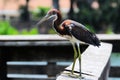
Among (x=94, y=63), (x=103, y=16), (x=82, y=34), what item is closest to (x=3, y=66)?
(x=94, y=63)

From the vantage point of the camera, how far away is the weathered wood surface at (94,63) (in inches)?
102

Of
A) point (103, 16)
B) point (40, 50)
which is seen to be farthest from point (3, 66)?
point (103, 16)

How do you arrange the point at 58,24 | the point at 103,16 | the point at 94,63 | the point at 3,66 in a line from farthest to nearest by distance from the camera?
the point at 103,16
the point at 3,66
the point at 94,63
the point at 58,24

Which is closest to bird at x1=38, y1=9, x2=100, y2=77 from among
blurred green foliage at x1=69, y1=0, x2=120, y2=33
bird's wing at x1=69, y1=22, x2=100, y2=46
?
bird's wing at x1=69, y1=22, x2=100, y2=46

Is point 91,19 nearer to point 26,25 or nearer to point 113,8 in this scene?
point 113,8

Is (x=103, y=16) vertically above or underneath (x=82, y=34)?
underneath

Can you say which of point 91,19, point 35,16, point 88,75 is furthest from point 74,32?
point 35,16

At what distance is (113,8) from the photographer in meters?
26.0

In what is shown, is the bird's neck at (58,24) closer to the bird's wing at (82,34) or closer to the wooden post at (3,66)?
the bird's wing at (82,34)

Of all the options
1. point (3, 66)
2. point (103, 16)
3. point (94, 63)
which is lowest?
point (103, 16)

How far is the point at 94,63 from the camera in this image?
9.54 ft

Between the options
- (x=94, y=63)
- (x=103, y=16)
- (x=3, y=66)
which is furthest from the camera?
(x=103, y=16)

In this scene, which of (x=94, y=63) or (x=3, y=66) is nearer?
(x=94, y=63)

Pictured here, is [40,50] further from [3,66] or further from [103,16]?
[103,16]
